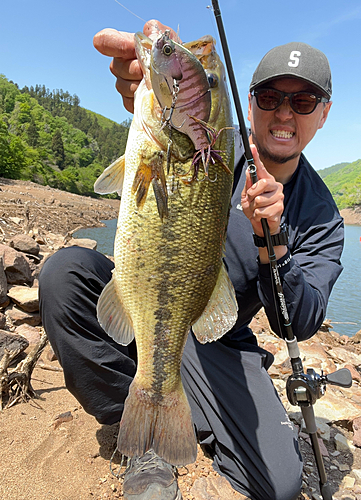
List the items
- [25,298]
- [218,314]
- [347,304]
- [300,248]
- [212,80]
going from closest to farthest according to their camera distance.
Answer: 1. [212,80]
2. [218,314]
3. [300,248]
4. [25,298]
5. [347,304]

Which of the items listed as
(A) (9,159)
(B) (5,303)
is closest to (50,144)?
(A) (9,159)

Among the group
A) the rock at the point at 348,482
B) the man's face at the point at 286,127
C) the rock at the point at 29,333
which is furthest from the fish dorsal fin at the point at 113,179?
the rock at the point at 348,482

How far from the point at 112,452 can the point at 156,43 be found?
8.80 feet

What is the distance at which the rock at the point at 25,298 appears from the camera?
188 inches

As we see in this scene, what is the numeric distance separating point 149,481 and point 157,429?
60 centimetres

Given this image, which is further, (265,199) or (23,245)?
(23,245)

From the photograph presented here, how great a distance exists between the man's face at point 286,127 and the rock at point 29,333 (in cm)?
324

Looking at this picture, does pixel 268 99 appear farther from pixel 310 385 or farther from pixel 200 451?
pixel 200 451

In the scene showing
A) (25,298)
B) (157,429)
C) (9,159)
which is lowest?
(25,298)

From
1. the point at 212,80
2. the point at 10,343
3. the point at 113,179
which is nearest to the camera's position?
the point at 212,80

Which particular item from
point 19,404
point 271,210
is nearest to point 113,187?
point 271,210

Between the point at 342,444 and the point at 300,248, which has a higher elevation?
the point at 300,248

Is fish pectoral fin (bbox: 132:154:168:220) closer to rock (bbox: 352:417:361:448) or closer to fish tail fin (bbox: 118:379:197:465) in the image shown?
fish tail fin (bbox: 118:379:197:465)

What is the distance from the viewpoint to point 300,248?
116 inches
